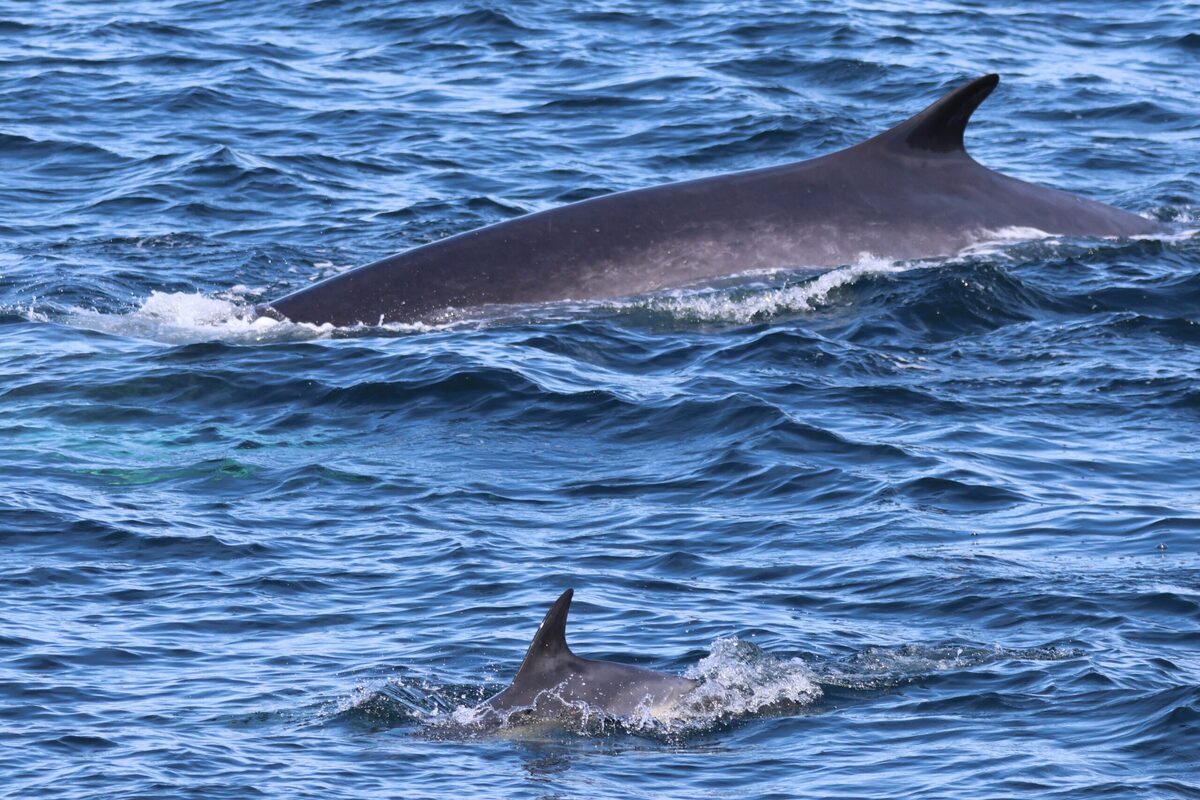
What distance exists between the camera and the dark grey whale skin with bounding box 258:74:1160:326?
53.5ft

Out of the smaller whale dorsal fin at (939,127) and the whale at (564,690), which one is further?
the smaller whale dorsal fin at (939,127)

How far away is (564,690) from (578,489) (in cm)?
371

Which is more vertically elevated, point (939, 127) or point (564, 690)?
point (939, 127)

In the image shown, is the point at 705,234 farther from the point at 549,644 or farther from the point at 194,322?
the point at 549,644

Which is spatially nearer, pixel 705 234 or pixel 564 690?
pixel 564 690

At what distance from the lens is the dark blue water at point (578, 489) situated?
9281mm

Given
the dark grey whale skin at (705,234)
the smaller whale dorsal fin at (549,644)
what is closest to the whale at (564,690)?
the smaller whale dorsal fin at (549,644)

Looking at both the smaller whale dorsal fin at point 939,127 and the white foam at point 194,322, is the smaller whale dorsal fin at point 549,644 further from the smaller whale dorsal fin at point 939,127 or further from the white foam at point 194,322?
the smaller whale dorsal fin at point 939,127

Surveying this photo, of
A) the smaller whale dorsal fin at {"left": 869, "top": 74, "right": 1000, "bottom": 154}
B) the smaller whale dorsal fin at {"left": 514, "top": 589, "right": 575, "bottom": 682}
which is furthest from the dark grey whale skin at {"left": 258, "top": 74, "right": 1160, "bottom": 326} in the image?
the smaller whale dorsal fin at {"left": 514, "top": 589, "right": 575, "bottom": 682}

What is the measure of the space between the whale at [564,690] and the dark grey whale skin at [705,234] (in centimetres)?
708

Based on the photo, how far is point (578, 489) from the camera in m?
12.9

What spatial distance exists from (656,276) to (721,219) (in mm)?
710

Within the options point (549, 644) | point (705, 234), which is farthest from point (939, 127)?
point (549, 644)

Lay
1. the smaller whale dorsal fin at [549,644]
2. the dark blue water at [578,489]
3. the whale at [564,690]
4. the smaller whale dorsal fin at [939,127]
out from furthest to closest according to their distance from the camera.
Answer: the smaller whale dorsal fin at [939,127]
the dark blue water at [578,489]
the whale at [564,690]
the smaller whale dorsal fin at [549,644]
